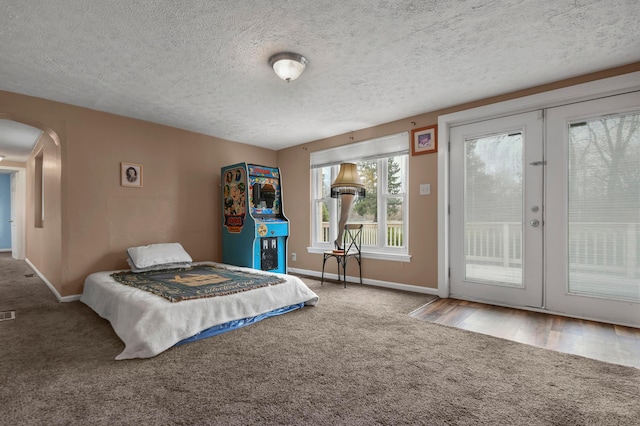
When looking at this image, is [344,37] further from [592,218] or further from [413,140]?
[592,218]

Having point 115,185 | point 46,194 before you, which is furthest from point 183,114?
point 46,194

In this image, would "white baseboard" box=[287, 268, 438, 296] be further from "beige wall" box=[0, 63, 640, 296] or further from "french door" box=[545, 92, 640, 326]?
"french door" box=[545, 92, 640, 326]

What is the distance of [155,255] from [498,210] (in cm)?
416

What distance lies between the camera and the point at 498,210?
3523 mm

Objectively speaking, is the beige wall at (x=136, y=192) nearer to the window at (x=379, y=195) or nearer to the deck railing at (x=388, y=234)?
the window at (x=379, y=195)

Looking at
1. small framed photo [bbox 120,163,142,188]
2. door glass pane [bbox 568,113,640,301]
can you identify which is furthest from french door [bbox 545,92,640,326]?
small framed photo [bbox 120,163,142,188]

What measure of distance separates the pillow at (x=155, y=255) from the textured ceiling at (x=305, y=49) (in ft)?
5.78

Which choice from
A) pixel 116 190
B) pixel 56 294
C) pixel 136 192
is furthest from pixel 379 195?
pixel 56 294

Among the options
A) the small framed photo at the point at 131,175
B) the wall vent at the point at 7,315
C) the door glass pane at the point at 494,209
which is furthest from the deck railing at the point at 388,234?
the wall vent at the point at 7,315

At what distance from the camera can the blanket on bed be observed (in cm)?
276

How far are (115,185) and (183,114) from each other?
128 centimetres

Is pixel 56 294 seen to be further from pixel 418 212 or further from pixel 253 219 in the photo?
pixel 418 212

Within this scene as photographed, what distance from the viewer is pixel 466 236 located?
12.3ft

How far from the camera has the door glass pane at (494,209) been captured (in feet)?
11.2
